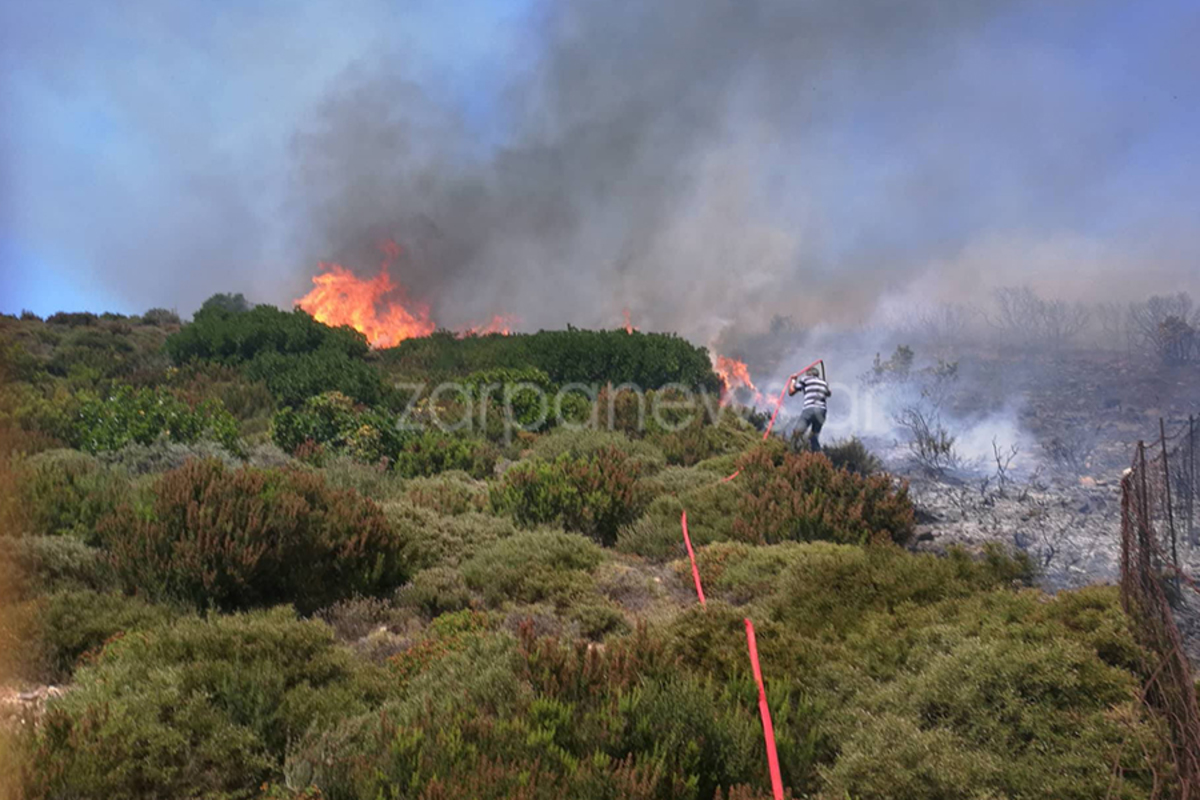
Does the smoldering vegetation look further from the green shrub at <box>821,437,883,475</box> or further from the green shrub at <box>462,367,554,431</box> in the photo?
the green shrub at <box>462,367,554,431</box>

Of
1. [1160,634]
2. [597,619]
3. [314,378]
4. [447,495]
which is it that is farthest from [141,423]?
[1160,634]

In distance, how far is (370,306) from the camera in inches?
1203

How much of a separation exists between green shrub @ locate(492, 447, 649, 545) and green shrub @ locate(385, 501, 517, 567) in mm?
453

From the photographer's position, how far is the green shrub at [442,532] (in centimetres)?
720

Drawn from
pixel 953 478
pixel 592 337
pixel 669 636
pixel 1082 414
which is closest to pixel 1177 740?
pixel 669 636

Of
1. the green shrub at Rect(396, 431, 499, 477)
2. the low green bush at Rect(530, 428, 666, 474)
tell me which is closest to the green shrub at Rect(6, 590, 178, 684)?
the green shrub at Rect(396, 431, 499, 477)

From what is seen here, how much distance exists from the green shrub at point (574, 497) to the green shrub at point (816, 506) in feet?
4.93

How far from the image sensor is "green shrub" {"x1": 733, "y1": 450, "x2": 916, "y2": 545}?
27.1 ft

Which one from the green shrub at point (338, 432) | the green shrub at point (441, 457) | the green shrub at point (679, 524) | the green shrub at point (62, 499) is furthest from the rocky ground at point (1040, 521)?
the green shrub at point (62, 499)

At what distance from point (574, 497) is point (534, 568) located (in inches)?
90.2

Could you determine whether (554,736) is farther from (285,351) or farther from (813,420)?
(285,351)

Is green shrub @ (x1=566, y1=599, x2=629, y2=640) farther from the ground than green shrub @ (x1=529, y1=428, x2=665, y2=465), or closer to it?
closer to it

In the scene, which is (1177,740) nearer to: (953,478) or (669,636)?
(669,636)

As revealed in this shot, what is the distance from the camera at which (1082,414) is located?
16.0 meters
